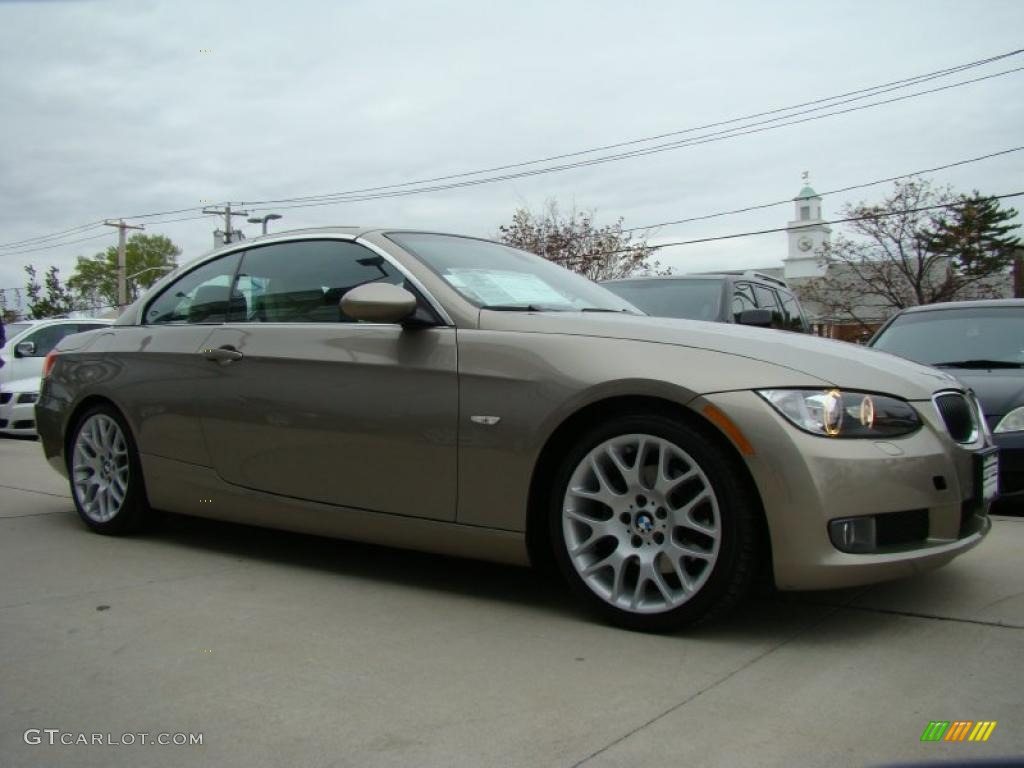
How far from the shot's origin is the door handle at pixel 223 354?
4.28 metres

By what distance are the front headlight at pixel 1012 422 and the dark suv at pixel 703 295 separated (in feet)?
6.61

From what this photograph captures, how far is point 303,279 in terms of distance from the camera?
4.28 m

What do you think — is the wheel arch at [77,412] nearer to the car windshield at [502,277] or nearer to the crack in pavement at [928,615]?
the car windshield at [502,277]

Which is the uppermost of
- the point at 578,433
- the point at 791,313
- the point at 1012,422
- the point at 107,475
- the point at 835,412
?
the point at 791,313

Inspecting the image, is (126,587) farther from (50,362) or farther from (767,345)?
(767,345)

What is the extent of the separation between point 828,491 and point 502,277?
69.5 inches

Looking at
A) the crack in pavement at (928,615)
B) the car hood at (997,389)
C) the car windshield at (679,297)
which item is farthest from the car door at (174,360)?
the car hood at (997,389)

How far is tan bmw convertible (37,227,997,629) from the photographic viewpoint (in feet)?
9.80

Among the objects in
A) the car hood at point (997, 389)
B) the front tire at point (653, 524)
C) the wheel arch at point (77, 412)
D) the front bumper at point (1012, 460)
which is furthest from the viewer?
the car hood at point (997, 389)

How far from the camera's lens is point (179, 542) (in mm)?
4789

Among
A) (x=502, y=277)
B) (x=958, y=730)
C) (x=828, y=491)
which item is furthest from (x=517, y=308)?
(x=958, y=730)

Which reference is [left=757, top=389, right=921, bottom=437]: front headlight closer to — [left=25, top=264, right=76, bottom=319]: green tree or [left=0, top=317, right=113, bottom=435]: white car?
[left=0, top=317, right=113, bottom=435]: white car

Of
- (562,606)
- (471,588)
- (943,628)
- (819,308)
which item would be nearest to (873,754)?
(943,628)

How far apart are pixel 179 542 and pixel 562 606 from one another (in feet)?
7.44
